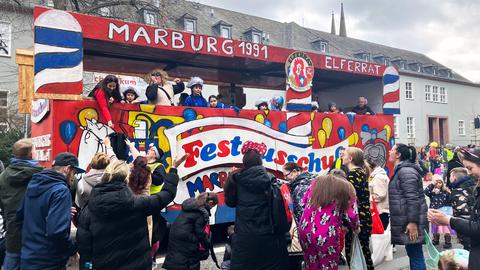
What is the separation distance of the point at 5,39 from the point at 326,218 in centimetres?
2205

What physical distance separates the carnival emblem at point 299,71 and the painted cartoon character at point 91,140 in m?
3.27

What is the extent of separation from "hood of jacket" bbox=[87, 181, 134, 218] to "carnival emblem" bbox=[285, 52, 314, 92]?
4554 mm

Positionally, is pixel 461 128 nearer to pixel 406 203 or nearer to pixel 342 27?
pixel 342 27

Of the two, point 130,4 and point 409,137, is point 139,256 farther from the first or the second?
point 409,137

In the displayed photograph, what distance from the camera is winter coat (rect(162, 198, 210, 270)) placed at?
4078mm

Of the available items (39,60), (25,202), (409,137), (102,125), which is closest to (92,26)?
(39,60)

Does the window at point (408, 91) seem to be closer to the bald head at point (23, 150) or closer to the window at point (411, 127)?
the window at point (411, 127)

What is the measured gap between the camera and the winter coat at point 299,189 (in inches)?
155

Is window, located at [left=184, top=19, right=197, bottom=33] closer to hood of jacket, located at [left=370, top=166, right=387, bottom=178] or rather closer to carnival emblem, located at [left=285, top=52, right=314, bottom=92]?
carnival emblem, located at [left=285, top=52, right=314, bottom=92]

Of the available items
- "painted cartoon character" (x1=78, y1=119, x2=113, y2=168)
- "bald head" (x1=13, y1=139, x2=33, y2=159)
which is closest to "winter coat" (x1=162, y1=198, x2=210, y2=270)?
"bald head" (x1=13, y1=139, x2=33, y2=159)

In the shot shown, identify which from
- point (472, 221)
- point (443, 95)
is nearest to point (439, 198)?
point (472, 221)

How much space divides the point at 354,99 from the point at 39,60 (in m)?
6.94

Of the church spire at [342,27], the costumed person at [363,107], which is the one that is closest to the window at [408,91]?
the costumed person at [363,107]

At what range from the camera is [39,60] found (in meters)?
4.84
